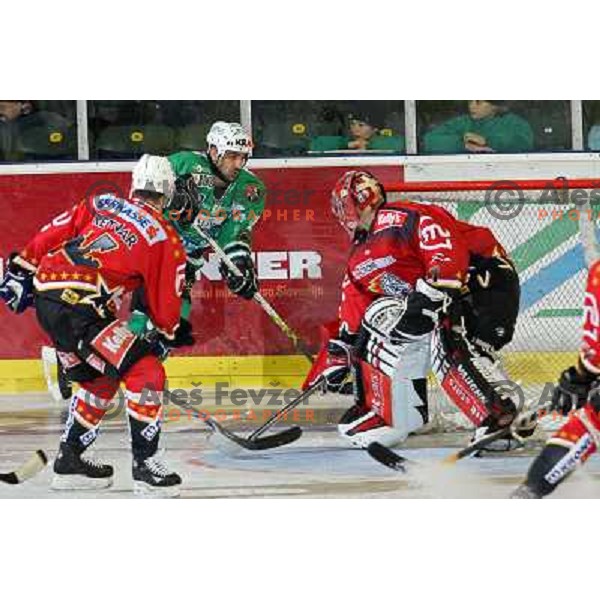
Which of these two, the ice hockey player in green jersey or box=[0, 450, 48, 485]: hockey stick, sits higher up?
the ice hockey player in green jersey

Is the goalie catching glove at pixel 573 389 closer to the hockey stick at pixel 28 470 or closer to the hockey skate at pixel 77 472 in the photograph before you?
the hockey skate at pixel 77 472

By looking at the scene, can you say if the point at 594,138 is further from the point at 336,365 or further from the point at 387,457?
the point at 387,457

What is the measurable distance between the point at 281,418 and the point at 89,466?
0.57m

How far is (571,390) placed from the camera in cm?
535

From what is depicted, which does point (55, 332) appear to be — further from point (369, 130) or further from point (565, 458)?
point (565, 458)

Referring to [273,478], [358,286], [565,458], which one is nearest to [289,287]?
[358,286]

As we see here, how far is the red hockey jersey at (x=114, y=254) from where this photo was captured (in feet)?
17.8

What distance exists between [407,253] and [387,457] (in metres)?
0.59

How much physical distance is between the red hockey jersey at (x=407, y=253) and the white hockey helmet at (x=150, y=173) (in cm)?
60

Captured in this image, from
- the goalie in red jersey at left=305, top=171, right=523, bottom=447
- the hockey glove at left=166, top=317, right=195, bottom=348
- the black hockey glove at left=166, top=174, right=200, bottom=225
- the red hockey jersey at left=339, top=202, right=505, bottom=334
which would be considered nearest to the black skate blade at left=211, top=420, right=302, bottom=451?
the goalie in red jersey at left=305, top=171, right=523, bottom=447

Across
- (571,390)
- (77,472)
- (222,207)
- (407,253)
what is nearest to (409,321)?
(407,253)

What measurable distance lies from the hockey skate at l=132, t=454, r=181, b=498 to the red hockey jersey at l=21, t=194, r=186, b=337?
38cm

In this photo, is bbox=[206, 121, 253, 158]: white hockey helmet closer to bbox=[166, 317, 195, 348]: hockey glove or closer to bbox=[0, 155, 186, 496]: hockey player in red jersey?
bbox=[0, 155, 186, 496]: hockey player in red jersey

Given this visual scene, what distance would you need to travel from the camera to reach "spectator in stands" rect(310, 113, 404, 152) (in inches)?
217
